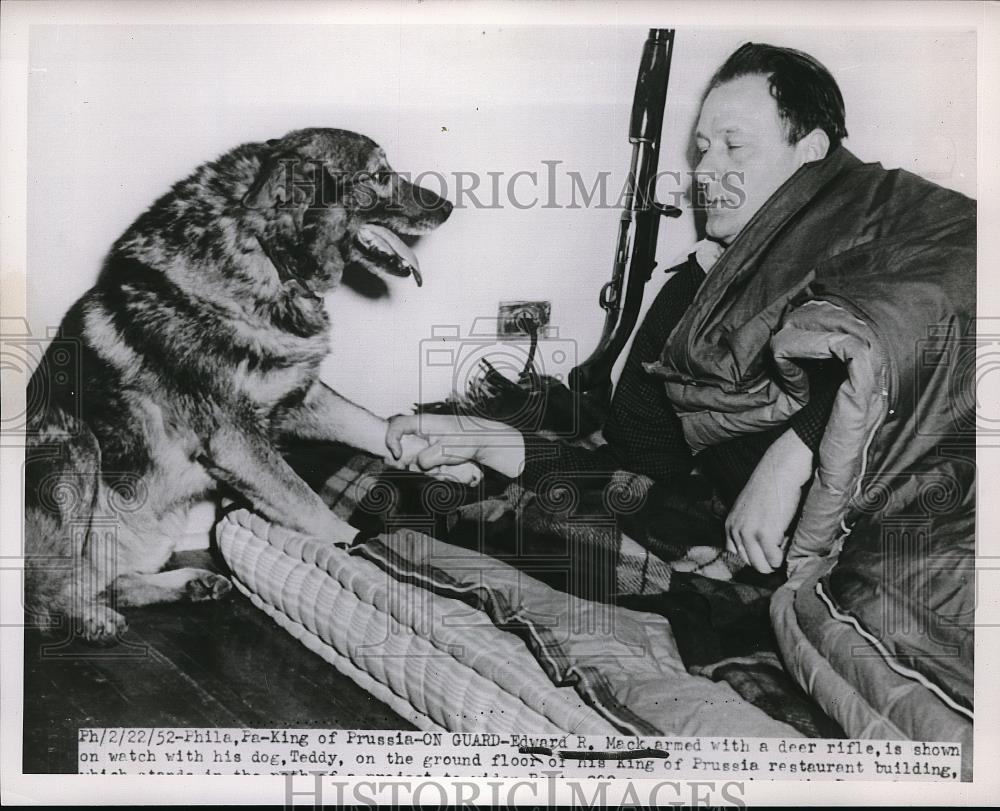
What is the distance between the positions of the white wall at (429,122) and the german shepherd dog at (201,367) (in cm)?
7

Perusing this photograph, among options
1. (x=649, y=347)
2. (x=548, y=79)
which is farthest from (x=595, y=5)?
(x=649, y=347)

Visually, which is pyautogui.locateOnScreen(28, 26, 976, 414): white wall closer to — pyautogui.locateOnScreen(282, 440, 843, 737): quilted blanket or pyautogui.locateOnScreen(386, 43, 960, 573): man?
pyautogui.locateOnScreen(386, 43, 960, 573): man

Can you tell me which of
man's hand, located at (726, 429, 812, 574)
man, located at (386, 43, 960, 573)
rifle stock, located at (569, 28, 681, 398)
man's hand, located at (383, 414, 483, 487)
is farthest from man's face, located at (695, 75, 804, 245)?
man's hand, located at (383, 414, 483, 487)

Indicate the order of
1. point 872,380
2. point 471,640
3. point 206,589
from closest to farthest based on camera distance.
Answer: point 872,380 < point 471,640 < point 206,589

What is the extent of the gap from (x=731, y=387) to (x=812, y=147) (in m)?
0.72

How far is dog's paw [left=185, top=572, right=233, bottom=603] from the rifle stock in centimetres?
117

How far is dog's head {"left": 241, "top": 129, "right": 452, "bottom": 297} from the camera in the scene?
8.91ft

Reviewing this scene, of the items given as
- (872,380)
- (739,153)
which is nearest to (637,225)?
(739,153)

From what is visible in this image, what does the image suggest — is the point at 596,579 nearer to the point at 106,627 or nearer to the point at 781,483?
the point at 781,483

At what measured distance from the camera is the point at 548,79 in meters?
2.70

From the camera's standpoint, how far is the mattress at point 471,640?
8.61 feet

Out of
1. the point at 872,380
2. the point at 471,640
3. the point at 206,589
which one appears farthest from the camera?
the point at 206,589

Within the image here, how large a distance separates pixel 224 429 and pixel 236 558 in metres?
0.38

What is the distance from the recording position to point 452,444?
107 inches
